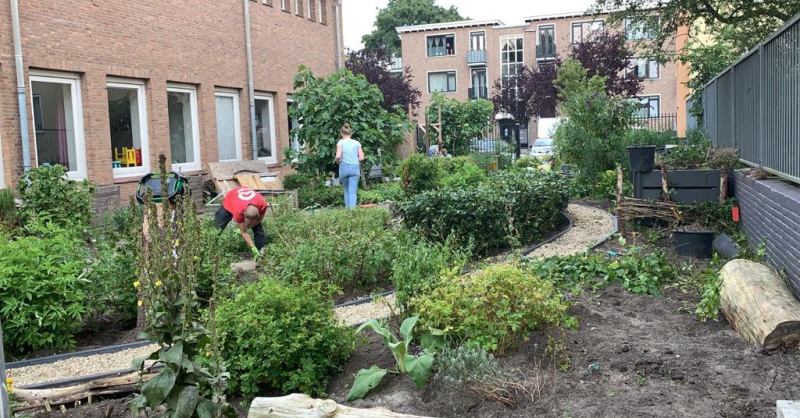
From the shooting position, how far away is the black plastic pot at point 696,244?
28.1 feet

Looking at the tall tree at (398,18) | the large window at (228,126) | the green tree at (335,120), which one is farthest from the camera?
the tall tree at (398,18)

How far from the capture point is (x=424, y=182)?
13617 millimetres

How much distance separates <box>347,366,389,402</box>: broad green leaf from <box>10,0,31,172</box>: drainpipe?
9844 millimetres

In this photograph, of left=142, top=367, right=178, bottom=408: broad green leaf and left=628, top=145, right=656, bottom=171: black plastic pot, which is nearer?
left=142, top=367, right=178, bottom=408: broad green leaf

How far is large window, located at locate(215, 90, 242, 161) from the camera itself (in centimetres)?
1878

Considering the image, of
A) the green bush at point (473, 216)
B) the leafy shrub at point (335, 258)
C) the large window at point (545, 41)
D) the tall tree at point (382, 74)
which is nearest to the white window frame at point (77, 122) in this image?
the leafy shrub at point (335, 258)

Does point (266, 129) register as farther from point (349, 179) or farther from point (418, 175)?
point (418, 175)

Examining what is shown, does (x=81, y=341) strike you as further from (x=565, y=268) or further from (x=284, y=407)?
(x=565, y=268)

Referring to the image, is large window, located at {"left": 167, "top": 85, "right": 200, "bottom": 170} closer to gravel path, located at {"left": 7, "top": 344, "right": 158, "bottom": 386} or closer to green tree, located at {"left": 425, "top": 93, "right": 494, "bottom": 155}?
gravel path, located at {"left": 7, "top": 344, "right": 158, "bottom": 386}

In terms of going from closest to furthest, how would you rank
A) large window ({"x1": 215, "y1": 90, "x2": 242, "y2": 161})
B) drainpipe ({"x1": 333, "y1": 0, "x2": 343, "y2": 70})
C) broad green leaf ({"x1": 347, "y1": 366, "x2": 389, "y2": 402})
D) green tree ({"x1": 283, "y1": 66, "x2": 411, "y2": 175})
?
Result: broad green leaf ({"x1": 347, "y1": 366, "x2": 389, "y2": 402}), green tree ({"x1": 283, "y1": 66, "x2": 411, "y2": 175}), large window ({"x1": 215, "y1": 90, "x2": 242, "y2": 161}), drainpipe ({"x1": 333, "y1": 0, "x2": 343, "y2": 70})

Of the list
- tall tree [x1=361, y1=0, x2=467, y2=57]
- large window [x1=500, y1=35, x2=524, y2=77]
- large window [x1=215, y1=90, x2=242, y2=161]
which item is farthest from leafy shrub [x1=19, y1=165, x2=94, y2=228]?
tall tree [x1=361, y1=0, x2=467, y2=57]

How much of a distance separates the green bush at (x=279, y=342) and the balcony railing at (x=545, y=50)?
2372 inches

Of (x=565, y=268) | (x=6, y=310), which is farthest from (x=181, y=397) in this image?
(x=565, y=268)

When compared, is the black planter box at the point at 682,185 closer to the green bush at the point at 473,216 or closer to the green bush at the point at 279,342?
the green bush at the point at 473,216
